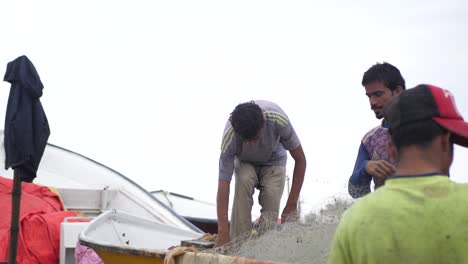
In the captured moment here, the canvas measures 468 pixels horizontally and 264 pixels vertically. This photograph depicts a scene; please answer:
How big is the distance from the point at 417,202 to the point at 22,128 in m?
5.82

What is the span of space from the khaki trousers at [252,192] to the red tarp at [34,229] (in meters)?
2.95

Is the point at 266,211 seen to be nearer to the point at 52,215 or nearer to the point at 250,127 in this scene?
the point at 250,127

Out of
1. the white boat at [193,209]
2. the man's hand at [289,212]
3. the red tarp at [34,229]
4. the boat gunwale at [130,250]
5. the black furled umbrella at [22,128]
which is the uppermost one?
the black furled umbrella at [22,128]

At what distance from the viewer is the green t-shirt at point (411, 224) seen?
1.64 metres

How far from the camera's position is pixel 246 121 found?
456 centimetres

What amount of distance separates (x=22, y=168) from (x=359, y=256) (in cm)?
564

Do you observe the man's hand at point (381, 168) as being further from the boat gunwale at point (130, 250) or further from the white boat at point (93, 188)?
the white boat at point (93, 188)

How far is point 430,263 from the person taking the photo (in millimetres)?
1652

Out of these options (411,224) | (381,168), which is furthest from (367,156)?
(411,224)

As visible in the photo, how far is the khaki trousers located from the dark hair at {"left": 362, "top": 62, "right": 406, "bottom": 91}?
1557 millimetres

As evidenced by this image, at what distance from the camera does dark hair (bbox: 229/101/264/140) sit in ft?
15.0

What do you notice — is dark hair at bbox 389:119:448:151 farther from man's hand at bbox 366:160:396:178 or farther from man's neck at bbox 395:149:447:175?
man's hand at bbox 366:160:396:178

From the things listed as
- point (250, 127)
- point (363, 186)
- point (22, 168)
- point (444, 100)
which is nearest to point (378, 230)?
point (444, 100)

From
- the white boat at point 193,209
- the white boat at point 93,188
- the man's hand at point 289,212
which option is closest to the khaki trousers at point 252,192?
the man's hand at point 289,212
